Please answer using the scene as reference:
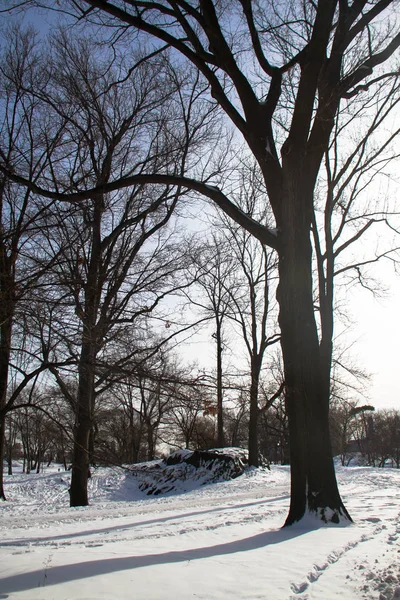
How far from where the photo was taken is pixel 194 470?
18.4m

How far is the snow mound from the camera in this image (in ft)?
57.2

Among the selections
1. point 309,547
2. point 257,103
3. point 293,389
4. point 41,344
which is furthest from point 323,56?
point 309,547

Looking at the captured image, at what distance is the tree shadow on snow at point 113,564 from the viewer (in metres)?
2.80

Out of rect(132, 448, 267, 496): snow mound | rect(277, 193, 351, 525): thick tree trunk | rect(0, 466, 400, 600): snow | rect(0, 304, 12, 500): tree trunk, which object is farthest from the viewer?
rect(132, 448, 267, 496): snow mound

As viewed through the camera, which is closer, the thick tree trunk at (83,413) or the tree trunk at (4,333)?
the tree trunk at (4,333)

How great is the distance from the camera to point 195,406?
5.54m

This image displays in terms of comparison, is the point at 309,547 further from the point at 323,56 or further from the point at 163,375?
the point at 323,56

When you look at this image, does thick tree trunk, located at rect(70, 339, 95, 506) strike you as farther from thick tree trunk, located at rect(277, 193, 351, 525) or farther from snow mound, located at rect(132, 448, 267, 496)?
snow mound, located at rect(132, 448, 267, 496)

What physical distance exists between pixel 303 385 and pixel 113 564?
3420 millimetres

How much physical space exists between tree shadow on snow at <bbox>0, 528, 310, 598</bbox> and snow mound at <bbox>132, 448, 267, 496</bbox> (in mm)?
13303

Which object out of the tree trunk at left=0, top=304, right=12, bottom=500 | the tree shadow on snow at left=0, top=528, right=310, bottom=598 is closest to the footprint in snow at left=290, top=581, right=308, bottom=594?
the tree shadow on snow at left=0, top=528, right=310, bottom=598

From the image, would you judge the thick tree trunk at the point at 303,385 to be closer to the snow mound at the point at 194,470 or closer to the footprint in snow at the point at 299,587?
the footprint in snow at the point at 299,587

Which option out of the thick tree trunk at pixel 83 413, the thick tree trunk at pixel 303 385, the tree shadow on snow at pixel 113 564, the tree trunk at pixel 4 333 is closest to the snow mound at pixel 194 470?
the thick tree trunk at pixel 83 413

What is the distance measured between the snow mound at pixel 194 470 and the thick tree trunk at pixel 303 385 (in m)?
12.1
